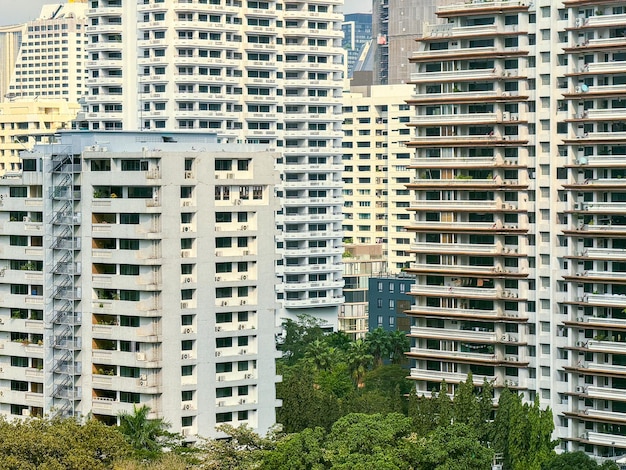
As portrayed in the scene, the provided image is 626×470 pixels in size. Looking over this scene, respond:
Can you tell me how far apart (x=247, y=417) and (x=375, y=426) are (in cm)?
2139

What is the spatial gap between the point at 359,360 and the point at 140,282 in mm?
55036

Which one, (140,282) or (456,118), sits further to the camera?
(456,118)

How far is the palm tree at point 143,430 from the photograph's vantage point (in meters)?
138

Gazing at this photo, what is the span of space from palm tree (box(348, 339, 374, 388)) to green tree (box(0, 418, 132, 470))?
2611 inches

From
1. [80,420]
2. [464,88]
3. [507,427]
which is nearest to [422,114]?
[464,88]

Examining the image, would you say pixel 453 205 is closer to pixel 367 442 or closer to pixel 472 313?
pixel 472 313

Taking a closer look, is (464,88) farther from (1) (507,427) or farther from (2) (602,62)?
(1) (507,427)

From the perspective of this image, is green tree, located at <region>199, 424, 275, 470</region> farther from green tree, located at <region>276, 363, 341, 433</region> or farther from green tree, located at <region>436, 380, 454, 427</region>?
green tree, located at <region>436, 380, 454, 427</region>

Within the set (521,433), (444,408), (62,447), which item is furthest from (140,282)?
(521,433)

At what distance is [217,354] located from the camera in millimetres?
148625

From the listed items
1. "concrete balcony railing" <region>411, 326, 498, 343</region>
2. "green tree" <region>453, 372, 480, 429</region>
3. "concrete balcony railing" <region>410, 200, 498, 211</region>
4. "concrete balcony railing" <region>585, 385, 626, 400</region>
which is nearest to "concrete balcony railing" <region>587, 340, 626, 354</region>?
"concrete balcony railing" <region>585, 385, 626, 400</region>

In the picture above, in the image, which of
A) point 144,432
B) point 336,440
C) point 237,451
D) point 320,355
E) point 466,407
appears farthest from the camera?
point 320,355

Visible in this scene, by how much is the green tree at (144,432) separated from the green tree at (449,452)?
769 inches

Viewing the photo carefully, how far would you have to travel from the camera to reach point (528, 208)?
162m
